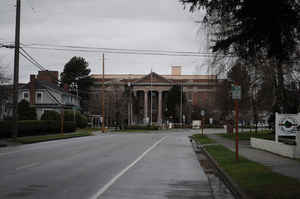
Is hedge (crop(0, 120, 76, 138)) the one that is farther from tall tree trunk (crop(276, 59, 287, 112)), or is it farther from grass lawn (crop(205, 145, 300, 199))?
grass lawn (crop(205, 145, 300, 199))

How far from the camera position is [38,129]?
40.9m

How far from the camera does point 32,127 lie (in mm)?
39062

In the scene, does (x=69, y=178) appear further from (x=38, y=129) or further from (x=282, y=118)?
(x=38, y=129)

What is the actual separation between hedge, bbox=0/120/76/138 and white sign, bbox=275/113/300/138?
19556mm

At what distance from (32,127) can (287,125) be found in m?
23.6

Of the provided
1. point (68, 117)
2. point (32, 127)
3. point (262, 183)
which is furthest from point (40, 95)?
point (262, 183)

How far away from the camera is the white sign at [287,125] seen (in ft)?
73.8

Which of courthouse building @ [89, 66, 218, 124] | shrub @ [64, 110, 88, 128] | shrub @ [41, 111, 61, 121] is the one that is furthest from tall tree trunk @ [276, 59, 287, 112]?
courthouse building @ [89, 66, 218, 124]

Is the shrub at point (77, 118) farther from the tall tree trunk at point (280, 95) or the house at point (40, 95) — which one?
the tall tree trunk at point (280, 95)

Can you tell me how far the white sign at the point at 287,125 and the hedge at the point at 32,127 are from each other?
64.2 feet

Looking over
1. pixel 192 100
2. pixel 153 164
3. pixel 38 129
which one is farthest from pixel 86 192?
pixel 192 100

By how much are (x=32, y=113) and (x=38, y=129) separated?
949 inches

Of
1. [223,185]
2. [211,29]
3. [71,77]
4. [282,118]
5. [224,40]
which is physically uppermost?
[71,77]

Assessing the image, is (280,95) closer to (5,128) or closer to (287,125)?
(287,125)
